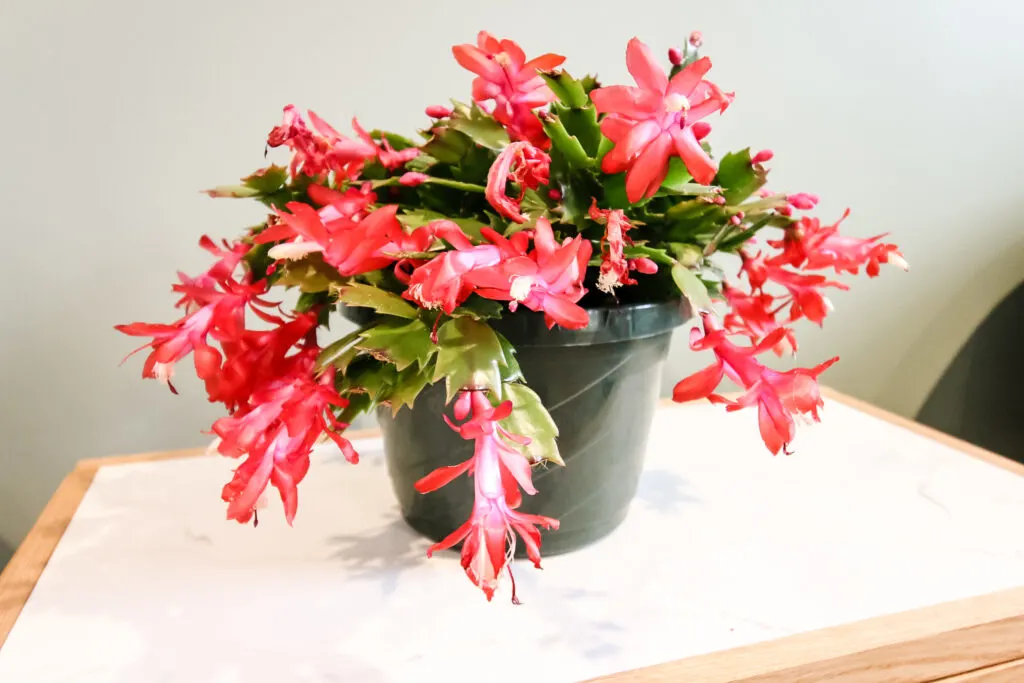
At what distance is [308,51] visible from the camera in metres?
0.83

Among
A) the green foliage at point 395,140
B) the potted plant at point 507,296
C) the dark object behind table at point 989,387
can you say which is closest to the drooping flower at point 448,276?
the potted plant at point 507,296

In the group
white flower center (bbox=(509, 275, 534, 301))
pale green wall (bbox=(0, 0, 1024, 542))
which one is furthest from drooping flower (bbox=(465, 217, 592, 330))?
pale green wall (bbox=(0, 0, 1024, 542))

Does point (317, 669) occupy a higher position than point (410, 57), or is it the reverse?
point (410, 57)

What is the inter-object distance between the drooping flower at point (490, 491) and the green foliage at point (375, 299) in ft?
0.22

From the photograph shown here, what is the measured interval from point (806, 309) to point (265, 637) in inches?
16.9

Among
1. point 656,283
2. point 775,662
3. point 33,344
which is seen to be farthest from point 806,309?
point 33,344

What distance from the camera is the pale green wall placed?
2.57 ft

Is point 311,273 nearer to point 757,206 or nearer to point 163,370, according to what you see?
point 163,370

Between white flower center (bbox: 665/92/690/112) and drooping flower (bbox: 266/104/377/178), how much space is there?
0.21 m

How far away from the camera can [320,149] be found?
47 cm

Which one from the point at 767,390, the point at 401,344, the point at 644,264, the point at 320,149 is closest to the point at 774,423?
the point at 767,390

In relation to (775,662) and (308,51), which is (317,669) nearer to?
(775,662)

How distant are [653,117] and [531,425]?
0.58 feet

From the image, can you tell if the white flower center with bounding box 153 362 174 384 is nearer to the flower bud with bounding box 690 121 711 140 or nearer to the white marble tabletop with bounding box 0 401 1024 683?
the white marble tabletop with bounding box 0 401 1024 683
